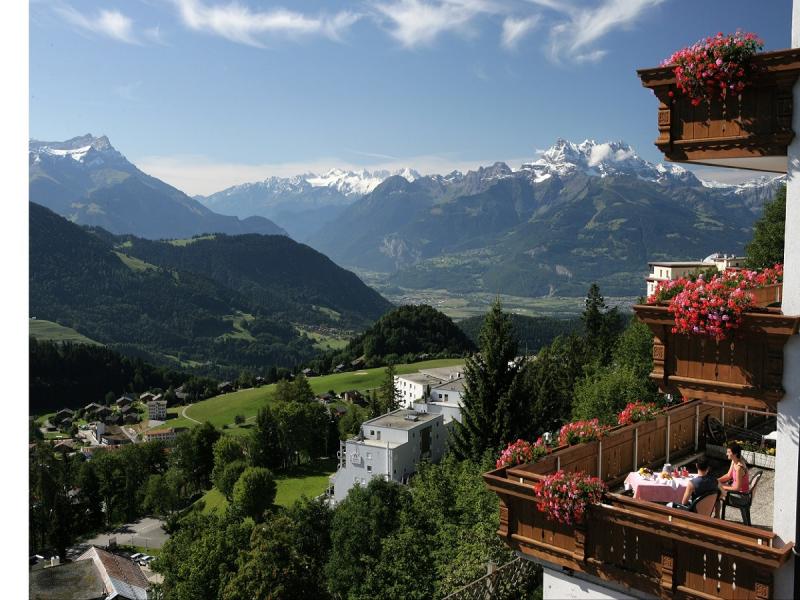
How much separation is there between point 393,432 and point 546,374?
19.0 m

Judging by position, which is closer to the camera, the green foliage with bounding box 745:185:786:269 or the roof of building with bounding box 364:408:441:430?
the green foliage with bounding box 745:185:786:269

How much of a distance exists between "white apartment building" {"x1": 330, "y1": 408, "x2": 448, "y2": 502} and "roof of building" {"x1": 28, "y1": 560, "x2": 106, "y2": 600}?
1977 cm

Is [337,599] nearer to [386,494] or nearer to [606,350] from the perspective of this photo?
[386,494]

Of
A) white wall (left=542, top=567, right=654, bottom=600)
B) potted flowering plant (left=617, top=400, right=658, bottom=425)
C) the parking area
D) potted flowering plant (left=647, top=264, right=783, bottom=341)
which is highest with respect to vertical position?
potted flowering plant (left=647, top=264, right=783, bottom=341)

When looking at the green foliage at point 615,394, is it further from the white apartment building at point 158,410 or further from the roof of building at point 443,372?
the white apartment building at point 158,410

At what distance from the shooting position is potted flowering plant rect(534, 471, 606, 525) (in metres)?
7.26

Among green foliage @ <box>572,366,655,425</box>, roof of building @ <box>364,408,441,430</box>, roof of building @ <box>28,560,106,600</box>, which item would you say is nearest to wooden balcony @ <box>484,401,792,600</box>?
green foliage @ <box>572,366,655,425</box>

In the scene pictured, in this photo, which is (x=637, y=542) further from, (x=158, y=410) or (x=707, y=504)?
(x=158, y=410)

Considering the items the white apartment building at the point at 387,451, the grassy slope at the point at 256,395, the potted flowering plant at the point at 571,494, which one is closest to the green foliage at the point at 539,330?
the grassy slope at the point at 256,395

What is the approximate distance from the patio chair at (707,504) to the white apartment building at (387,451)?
4965 cm

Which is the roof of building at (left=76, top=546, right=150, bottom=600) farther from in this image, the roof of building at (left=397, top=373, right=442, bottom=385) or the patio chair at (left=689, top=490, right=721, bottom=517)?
the patio chair at (left=689, top=490, right=721, bottom=517)

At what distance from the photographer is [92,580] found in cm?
5375

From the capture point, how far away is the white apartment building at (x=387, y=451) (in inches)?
2315
